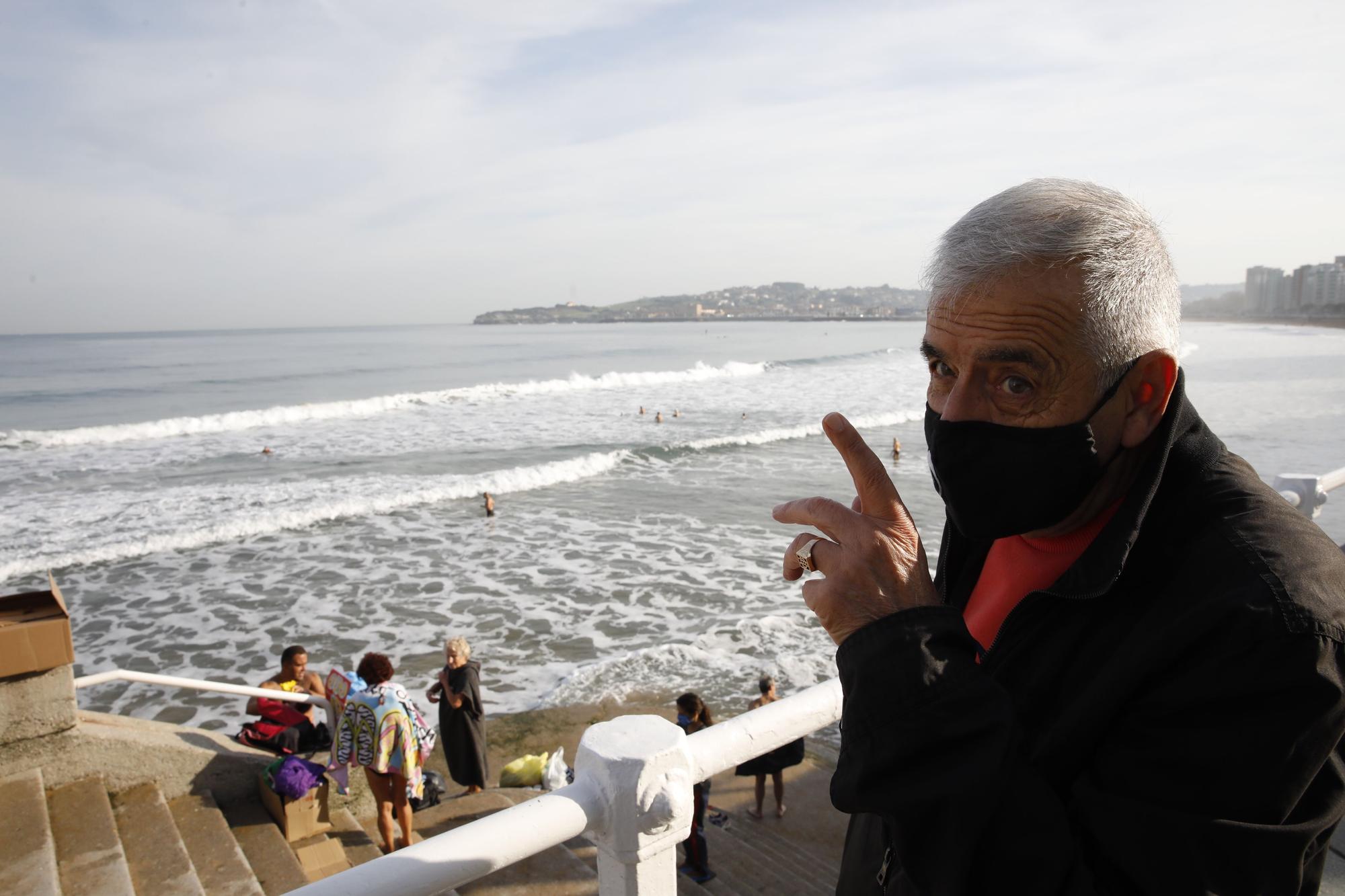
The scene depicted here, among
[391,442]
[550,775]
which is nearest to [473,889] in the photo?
[550,775]

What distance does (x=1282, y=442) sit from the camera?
2423cm

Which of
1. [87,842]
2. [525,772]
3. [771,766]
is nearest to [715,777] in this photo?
[771,766]

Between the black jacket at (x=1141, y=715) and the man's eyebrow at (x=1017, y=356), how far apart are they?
209 millimetres

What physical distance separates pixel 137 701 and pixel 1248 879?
1202cm

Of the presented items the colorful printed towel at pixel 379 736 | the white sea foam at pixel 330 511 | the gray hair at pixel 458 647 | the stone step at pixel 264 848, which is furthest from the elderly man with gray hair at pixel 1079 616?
the white sea foam at pixel 330 511

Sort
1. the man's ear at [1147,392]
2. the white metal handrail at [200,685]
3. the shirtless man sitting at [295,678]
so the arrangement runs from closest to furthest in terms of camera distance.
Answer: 1. the man's ear at [1147,392]
2. the white metal handrail at [200,685]
3. the shirtless man sitting at [295,678]

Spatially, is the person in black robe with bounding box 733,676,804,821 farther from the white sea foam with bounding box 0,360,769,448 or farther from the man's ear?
the white sea foam with bounding box 0,360,769,448

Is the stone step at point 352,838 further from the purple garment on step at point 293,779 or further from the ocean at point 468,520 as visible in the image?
the ocean at point 468,520

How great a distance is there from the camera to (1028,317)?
130 centimetres

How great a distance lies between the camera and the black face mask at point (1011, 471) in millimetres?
1335

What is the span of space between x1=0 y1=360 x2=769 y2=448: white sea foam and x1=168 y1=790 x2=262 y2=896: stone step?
3124cm

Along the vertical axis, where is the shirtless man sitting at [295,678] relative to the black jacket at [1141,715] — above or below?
below

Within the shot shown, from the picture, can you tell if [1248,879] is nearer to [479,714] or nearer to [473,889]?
[473,889]

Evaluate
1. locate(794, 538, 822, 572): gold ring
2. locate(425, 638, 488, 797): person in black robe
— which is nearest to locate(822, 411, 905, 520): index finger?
locate(794, 538, 822, 572): gold ring
